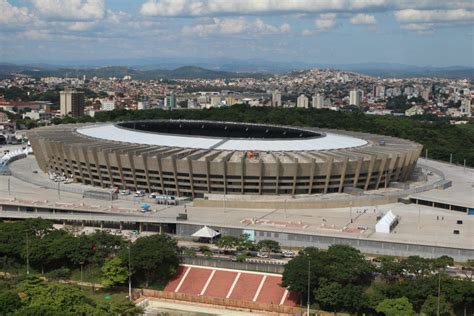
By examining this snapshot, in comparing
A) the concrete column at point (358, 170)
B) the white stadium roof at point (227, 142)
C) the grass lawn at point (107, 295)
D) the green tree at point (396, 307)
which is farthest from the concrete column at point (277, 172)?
the green tree at point (396, 307)

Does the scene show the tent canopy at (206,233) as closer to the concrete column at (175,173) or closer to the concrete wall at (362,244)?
the concrete wall at (362,244)

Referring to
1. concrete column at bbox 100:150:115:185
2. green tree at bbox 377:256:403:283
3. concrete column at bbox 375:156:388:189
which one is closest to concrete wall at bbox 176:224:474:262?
green tree at bbox 377:256:403:283

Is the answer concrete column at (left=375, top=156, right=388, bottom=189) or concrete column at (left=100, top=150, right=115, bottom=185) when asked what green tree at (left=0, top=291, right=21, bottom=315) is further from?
concrete column at (left=375, top=156, right=388, bottom=189)

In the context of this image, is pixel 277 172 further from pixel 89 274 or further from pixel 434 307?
pixel 434 307

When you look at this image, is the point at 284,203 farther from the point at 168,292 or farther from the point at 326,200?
the point at 168,292

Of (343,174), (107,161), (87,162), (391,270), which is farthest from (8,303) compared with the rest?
(343,174)

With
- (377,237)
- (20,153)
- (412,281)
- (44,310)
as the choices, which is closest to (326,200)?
(377,237)
